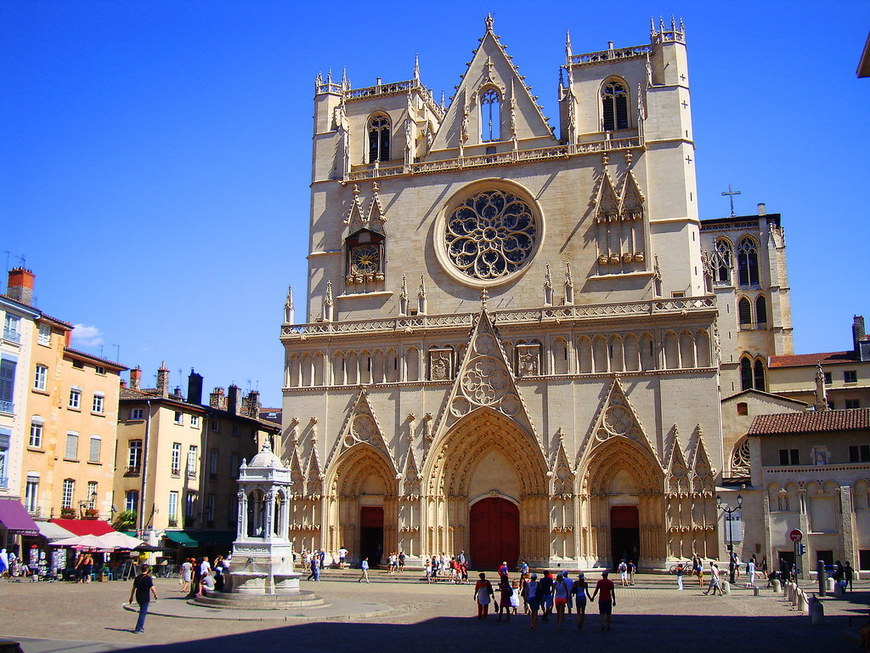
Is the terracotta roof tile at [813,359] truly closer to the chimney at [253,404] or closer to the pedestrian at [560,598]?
the chimney at [253,404]

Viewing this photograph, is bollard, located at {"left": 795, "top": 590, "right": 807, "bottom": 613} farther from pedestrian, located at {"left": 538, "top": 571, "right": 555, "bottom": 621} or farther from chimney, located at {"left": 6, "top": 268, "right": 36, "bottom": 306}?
chimney, located at {"left": 6, "top": 268, "right": 36, "bottom": 306}

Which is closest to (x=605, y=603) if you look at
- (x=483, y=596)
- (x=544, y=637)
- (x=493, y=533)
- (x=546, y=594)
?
(x=546, y=594)

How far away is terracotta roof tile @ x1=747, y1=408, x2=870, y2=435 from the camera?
39.2 m

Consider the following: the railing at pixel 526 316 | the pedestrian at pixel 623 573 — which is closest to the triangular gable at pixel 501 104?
the railing at pixel 526 316

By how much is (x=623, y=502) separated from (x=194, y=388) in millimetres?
27116

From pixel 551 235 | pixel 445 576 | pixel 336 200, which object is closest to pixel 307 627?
pixel 445 576

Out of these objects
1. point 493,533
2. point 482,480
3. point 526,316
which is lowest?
point 493,533

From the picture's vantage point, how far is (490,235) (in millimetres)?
Answer: 47000

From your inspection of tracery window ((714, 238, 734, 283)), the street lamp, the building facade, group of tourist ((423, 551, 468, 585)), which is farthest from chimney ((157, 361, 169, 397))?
tracery window ((714, 238, 734, 283))

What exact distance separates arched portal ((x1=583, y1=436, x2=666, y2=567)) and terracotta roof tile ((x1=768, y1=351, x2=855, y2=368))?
2557 centimetres

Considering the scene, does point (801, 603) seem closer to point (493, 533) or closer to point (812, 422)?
point (812, 422)

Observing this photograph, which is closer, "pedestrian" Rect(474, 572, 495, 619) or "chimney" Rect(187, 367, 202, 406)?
"pedestrian" Rect(474, 572, 495, 619)

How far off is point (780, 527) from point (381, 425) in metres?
18.3

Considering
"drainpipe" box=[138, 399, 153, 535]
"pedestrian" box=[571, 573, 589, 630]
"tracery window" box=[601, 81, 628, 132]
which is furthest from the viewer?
"drainpipe" box=[138, 399, 153, 535]
